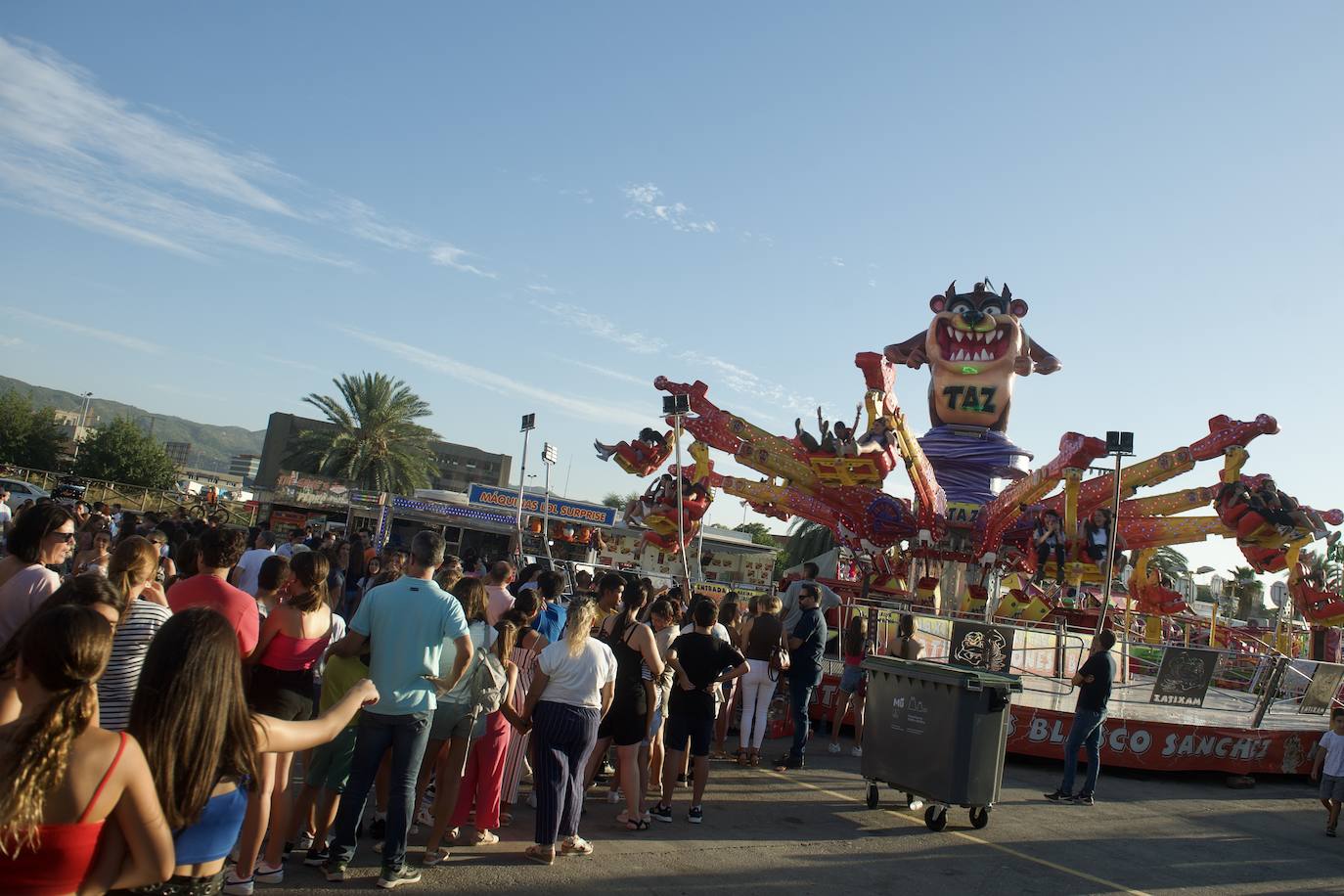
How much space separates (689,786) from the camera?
353 inches

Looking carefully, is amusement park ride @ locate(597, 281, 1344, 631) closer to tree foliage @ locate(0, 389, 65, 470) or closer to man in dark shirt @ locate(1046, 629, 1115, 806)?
man in dark shirt @ locate(1046, 629, 1115, 806)

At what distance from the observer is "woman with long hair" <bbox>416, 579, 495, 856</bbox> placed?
19.6ft

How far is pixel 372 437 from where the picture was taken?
42.5 m

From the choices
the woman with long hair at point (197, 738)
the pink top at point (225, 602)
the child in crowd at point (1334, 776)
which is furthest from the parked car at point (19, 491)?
the child in crowd at point (1334, 776)

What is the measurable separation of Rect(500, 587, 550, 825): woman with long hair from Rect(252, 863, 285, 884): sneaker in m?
1.67

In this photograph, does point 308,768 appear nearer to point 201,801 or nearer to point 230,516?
point 201,801

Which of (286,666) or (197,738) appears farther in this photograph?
(286,666)

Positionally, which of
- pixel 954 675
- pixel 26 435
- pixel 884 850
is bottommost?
pixel 884 850

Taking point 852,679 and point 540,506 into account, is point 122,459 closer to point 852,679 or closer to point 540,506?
point 540,506

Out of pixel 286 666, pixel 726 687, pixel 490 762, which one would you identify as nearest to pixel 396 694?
pixel 286 666

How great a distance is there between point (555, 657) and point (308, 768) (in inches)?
61.5

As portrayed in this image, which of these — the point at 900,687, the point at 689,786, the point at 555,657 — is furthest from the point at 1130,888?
the point at 555,657

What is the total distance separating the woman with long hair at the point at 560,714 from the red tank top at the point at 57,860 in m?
3.81

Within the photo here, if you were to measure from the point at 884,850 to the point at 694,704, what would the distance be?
5.80ft
